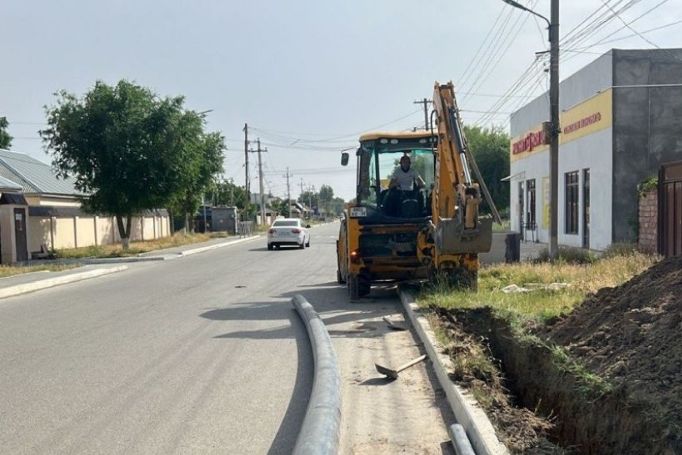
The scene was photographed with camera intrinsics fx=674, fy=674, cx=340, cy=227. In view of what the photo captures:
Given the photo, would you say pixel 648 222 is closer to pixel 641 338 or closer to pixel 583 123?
pixel 583 123

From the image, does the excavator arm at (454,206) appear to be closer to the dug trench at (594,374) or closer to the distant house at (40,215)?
the dug trench at (594,374)

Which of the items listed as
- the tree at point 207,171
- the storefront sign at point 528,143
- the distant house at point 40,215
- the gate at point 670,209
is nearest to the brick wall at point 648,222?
the gate at point 670,209

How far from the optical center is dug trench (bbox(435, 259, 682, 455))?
167 inches

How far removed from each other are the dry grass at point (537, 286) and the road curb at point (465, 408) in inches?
54.5

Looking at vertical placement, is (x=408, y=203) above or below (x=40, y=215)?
above

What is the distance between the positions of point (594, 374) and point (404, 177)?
8.02m

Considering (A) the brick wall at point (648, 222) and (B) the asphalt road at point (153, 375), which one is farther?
(A) the brick wall at point (648, 222)

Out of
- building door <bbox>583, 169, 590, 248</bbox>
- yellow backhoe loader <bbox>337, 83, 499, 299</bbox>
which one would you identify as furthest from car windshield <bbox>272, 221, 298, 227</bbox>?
yellow backhoe loader <bbox>337, 83, 499, 299</bbox>

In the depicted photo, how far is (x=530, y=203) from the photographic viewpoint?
3334 cm

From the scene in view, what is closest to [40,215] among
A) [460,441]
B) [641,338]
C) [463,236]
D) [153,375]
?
[463,236]

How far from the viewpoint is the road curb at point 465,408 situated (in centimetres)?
444

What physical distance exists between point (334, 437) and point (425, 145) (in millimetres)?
9023

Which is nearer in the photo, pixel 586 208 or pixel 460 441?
pixel 460 441

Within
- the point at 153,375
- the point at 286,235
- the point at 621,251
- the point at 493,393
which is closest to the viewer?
the point at 493,393
